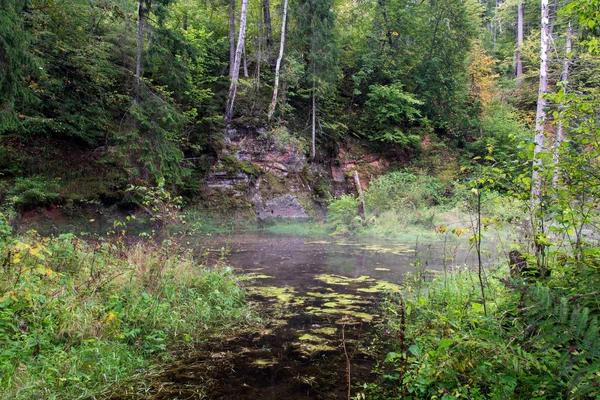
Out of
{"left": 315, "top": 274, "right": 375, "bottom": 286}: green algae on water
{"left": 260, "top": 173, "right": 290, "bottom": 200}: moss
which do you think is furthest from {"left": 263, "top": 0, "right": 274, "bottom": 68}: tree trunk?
{"left": 315, "top": 274, "right": 375, "bottom": 286}: green algae on water

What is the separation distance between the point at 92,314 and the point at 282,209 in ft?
46.5

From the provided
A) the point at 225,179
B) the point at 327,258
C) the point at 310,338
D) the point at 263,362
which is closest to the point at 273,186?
the point at 225,179

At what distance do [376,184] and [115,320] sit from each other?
49.9 ft

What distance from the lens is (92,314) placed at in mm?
3916

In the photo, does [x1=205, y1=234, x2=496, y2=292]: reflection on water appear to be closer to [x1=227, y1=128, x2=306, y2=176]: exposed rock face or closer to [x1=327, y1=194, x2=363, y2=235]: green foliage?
[x1=327, y1=194, x2=363, y2=235]: green foliage

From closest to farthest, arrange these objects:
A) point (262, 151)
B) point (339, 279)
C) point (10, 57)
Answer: point (339, 279)
point (10, 57)
point (262, 151)

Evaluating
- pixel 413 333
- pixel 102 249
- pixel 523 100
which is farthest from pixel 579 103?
pixel 523 100

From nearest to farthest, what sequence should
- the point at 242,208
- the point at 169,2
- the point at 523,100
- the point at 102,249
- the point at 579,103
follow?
the point at 579,103 → the point at 102,249 → the point at 169,2 → the point at 242,208 → the point at 523,100

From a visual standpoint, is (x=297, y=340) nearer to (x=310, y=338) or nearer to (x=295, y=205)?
(x=310, y=338)

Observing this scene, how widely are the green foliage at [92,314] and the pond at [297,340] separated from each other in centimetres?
40

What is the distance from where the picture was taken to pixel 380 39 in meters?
23.2

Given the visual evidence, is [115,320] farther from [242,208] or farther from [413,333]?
[242,208]

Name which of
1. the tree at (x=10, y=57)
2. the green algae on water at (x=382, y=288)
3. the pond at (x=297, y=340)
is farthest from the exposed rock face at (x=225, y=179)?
the green algae on water at (x=382, y=288)

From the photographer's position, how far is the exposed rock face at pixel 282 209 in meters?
17.6
